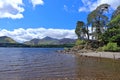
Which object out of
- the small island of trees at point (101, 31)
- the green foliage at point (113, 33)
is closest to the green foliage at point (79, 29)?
the small island of trees at point (101, 31)

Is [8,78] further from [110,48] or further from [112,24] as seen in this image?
[112,24]

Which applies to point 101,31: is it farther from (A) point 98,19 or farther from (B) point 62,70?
(B) point 62,70

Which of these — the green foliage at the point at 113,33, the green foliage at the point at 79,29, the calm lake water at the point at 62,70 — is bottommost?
the calm lake water at the point at 62,70

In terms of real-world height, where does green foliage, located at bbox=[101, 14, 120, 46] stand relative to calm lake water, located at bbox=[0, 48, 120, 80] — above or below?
above

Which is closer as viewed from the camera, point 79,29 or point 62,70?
point 62,70

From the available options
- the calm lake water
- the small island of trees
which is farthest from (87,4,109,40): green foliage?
the calm lake water

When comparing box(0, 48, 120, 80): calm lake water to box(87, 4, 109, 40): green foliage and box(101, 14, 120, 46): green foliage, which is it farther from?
box(87, 4, 109, 40): green foliage

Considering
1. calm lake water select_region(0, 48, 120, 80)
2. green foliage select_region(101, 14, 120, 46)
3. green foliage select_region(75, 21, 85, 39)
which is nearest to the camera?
calm lake water select_region(0, 48, 120, 80)

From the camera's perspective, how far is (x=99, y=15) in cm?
11819

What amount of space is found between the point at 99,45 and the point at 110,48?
19.7 metres

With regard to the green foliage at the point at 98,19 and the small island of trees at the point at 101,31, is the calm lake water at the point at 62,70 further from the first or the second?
the green foliage at the point at 98,19

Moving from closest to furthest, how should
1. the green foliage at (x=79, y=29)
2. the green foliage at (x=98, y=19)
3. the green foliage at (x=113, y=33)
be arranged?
the green foliage at (x=113, y=33) < the green foliage at (x=98, y=19) < the green foliage at (x=79, y=29)

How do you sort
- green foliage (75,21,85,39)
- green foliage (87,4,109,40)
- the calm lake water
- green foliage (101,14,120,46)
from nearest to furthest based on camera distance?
the calm lake water → green foliage (101,14,120,46) → green foliage (87,4,109,40) → green foliage (75,21,85,39)

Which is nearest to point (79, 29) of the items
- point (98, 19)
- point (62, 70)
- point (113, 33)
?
point (98, 19)
